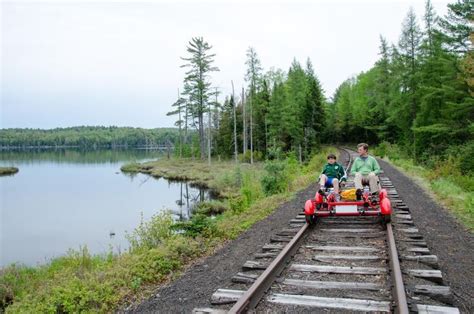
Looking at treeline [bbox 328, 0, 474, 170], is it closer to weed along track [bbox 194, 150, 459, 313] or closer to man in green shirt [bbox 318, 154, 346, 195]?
man in green shirt [bbox 318, 154, 346, 195]

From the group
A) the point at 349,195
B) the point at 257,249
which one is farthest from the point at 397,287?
the point at 349,195

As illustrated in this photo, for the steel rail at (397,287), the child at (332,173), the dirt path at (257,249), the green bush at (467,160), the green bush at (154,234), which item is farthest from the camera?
the green bush at (467,160)

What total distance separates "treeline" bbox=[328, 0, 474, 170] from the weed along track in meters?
16.6

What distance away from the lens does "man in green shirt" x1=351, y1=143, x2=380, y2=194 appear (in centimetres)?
836

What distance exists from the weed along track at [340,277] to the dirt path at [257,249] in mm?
223

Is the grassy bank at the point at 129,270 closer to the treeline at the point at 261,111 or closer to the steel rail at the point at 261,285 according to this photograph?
the steel rail at the point at 261,285

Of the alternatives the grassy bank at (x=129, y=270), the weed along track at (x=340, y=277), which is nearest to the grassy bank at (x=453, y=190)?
the weed along track at (x=340, y=277)

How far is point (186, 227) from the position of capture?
8.02 m

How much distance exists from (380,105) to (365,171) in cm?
4898

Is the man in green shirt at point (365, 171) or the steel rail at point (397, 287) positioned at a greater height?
the man in green shirt at point (365, 171)

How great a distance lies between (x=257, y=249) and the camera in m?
6.84

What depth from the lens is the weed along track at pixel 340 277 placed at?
13.6 ft

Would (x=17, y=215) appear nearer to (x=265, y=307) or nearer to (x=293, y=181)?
(x=293, y=181)

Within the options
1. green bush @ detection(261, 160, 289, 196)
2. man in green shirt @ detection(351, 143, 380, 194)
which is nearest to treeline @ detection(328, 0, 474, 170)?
green bush @ detection(261, 160, 289, 196)
